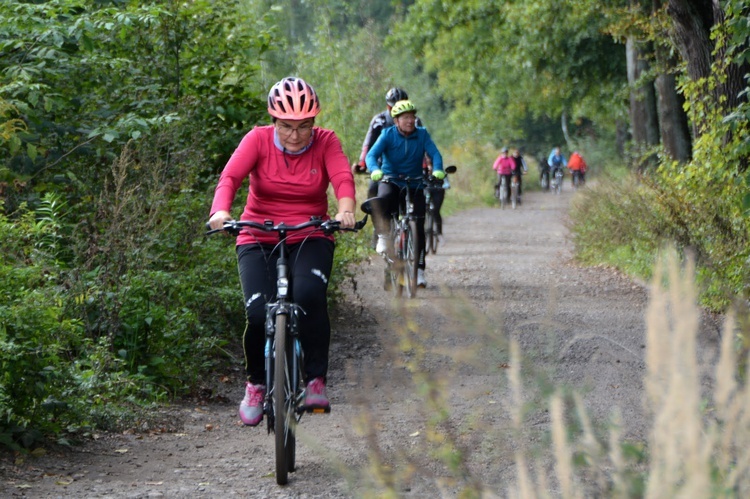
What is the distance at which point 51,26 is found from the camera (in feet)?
29.6

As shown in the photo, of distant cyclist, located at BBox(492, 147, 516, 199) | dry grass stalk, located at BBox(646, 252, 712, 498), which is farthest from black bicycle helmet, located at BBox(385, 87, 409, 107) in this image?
distant cyclist, located at BBox(492, 147, 516, 199)

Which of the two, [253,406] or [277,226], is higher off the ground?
[277,226]

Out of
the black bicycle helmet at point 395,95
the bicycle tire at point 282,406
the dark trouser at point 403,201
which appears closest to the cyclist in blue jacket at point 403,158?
the dark trouser at point 403,201

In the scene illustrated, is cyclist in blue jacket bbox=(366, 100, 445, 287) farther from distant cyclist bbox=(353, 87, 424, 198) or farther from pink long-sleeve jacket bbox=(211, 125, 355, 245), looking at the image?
pink long-sleeve jacket bbox=(211, 125, 355, 245)

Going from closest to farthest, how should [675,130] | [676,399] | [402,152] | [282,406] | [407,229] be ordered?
[676,399] < [282,406] < [402,152] < [407,229] < [675,130]

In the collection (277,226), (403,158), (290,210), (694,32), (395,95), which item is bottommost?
(277,226)

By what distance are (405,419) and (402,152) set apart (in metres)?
5.76

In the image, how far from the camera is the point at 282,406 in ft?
18.4

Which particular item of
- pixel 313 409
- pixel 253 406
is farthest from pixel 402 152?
pixel 313 409

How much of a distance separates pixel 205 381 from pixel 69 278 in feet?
4.21

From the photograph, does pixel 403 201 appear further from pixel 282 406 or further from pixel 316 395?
pixel 282 406

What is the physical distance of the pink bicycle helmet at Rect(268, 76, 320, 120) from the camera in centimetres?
618

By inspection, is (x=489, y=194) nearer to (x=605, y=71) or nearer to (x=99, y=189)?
(x=605, y=71)

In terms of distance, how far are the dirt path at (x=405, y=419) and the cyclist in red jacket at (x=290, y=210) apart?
1.25 feet
